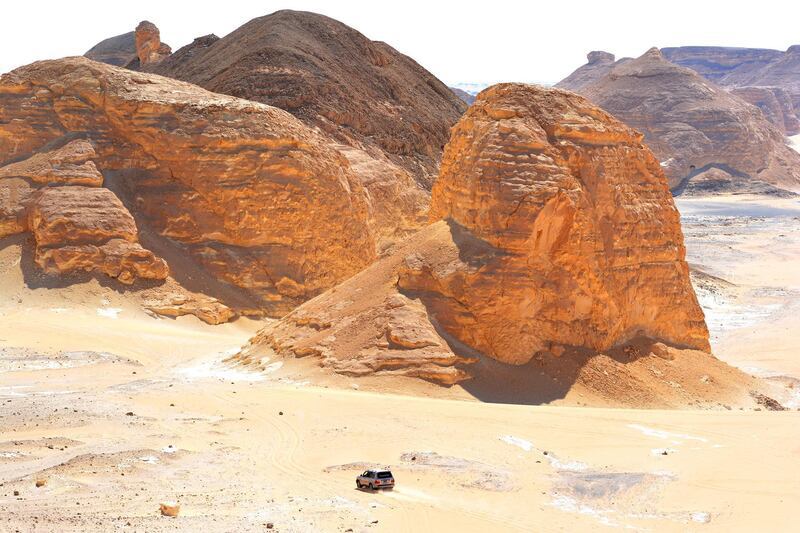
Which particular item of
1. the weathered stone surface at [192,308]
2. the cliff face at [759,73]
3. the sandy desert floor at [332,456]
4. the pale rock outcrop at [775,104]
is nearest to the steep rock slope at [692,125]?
the pale rock outcrop at [775,104]

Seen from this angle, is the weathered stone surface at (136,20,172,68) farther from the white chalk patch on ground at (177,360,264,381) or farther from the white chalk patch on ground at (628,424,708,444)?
the white chalk patch on ground at (628,424,708,444)

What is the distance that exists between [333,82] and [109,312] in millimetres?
24817

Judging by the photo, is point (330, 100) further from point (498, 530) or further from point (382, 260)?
point (498, 530)

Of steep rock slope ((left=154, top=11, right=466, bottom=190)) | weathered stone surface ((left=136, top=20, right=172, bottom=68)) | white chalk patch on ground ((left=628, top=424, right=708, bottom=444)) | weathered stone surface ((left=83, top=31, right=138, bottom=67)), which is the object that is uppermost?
weathered stone surface ((left=83, top=31, right=138, bottom=67))

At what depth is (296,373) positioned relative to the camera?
60.1 feet

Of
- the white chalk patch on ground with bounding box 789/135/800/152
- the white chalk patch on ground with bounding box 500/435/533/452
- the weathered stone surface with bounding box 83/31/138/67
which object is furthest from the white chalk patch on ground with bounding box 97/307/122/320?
the white chalk patch on ground with bounding box 789/135/800/152

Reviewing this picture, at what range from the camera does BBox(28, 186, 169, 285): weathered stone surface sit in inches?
1018

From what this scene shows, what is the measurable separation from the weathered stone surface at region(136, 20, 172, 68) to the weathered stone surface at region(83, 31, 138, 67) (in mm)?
15818

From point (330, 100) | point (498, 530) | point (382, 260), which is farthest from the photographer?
point (330, 100)

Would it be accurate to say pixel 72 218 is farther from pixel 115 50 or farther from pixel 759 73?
pixel 759 73

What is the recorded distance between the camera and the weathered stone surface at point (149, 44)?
59.4 m

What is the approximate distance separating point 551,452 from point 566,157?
7330mm

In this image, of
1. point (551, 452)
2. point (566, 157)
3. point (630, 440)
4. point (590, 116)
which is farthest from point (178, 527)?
point (590, 116)

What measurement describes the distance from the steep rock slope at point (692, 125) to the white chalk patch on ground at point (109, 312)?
7689 centimetres
